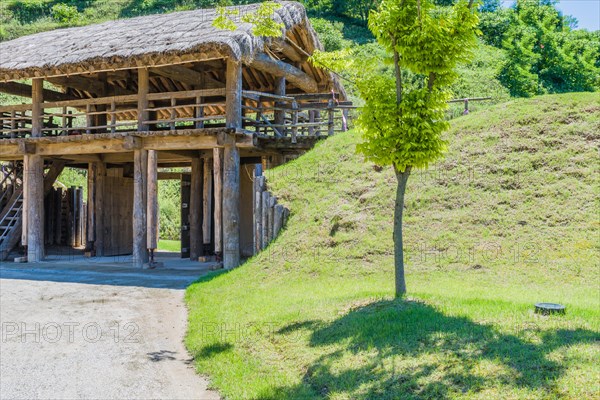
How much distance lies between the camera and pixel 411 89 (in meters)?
8.43

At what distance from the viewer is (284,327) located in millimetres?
7895

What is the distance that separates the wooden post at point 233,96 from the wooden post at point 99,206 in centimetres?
776

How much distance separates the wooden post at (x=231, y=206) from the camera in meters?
14.6

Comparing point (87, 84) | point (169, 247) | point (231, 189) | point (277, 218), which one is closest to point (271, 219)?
point (277, 218)

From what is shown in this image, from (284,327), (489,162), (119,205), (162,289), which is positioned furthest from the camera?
(119,205)

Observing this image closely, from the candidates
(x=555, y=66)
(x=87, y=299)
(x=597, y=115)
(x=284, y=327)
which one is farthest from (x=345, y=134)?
(x=555, y=66)

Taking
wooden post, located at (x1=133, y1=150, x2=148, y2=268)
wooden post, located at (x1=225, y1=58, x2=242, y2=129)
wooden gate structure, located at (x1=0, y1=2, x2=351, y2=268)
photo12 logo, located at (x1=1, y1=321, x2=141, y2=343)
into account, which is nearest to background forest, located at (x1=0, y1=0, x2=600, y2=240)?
wooden gate structure, located at (x1=0, y1=2, x2=351, y2=268)

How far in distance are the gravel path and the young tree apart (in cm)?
353

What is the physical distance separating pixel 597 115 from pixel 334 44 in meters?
29.2

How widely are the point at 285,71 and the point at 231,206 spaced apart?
536cm

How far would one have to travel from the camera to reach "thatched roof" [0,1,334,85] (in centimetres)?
1406

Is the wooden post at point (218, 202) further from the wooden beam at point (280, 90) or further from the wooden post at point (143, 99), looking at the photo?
the wooden beam at point (280, 90)

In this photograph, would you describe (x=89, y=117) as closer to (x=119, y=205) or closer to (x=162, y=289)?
(x=119, y=205)

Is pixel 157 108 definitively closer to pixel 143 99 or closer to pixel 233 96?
pixel 143 99
